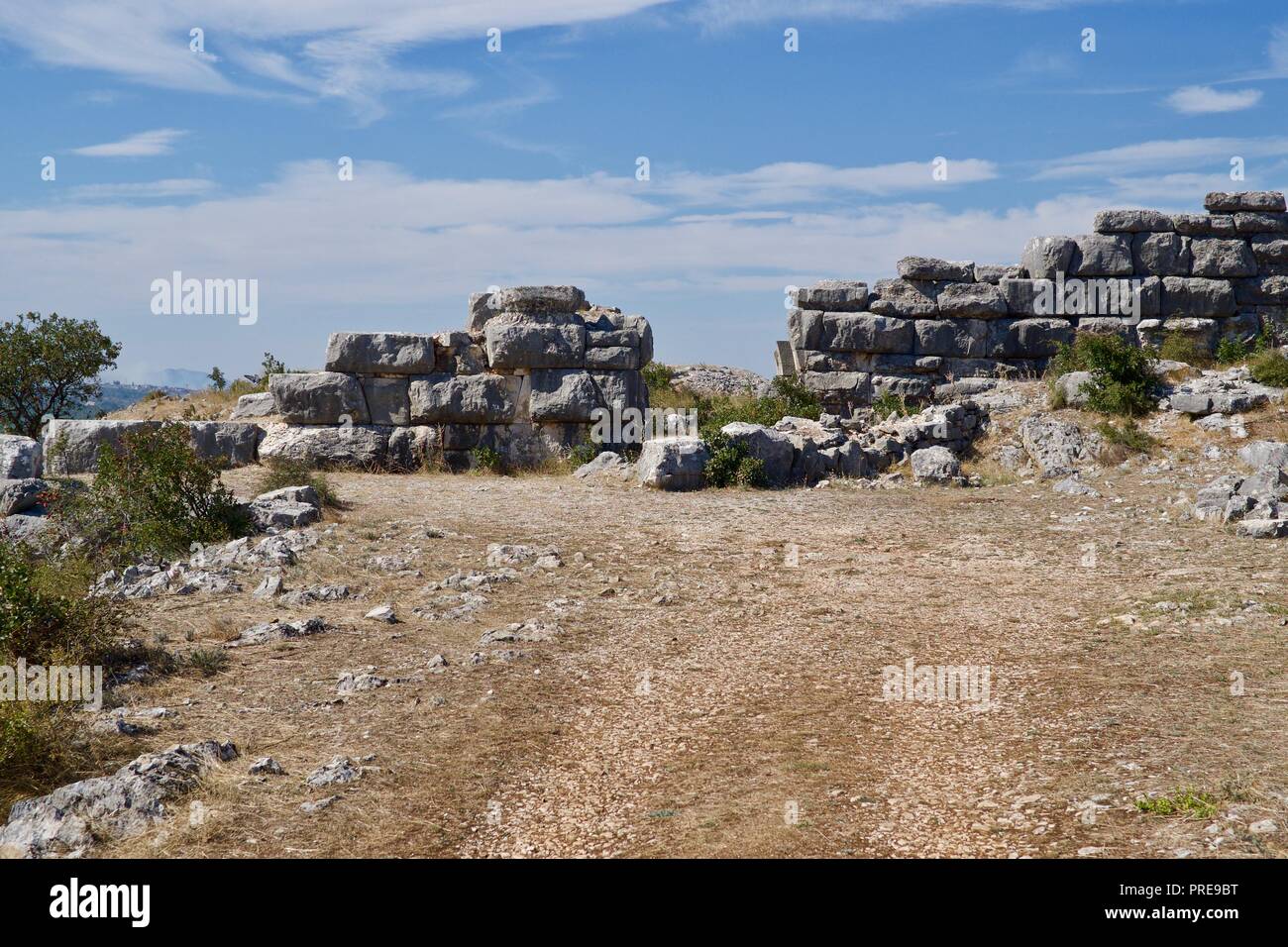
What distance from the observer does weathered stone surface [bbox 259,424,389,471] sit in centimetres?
1794

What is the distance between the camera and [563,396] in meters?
18.2

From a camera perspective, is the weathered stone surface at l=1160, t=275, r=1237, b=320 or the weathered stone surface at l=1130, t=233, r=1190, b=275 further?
the weathered stone surface at l=1130, t=233, r=1190, b=275

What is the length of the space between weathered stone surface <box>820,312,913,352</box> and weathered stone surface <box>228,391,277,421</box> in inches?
435

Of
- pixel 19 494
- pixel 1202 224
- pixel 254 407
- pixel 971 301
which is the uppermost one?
pixel 1202 224

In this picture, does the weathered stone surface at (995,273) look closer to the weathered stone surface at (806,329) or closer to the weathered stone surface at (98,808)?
the weathered stone surface at (806,329)

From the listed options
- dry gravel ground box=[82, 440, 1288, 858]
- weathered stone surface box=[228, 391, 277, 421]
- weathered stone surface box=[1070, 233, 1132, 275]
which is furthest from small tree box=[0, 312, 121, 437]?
weathered stone surface box=[1070, 233, 1132, 275]

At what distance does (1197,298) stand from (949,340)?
4862 mm

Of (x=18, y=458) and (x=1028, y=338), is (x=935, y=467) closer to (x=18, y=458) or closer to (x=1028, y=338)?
(x=1028, y=338)

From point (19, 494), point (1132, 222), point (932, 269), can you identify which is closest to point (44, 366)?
point (19, 494)

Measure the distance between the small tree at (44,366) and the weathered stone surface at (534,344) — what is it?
8.75m

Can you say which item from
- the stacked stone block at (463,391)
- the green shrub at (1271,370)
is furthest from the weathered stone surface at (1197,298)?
the stacked stone block at (463,391)

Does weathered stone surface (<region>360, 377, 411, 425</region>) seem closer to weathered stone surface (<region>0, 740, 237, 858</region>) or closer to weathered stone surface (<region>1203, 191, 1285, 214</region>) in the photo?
weathered stone surface (<region>0, 740, 237, 858</region>)

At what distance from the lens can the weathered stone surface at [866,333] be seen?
807 inches
